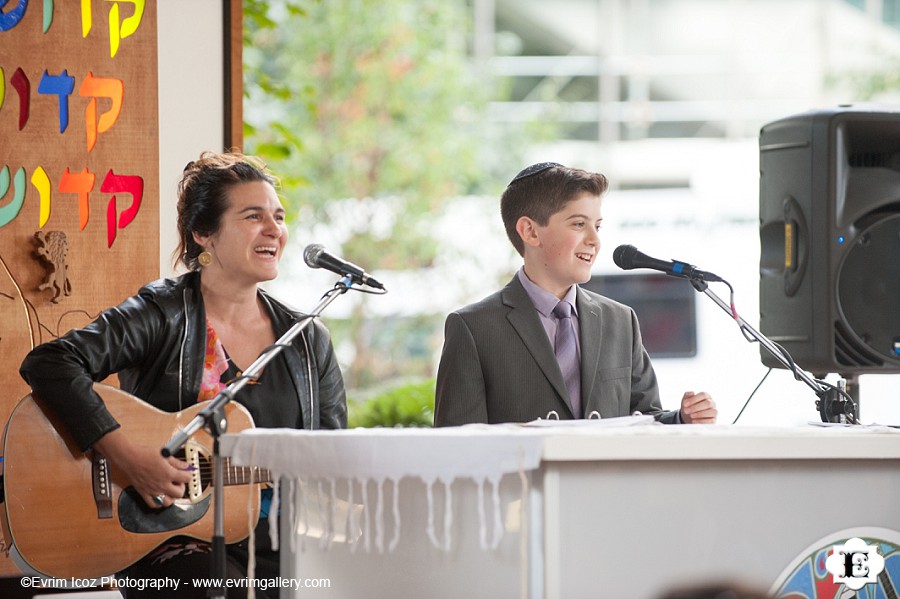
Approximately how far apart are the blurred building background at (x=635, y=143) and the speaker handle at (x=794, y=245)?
4773mm

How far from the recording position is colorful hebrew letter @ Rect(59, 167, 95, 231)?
346 centimetres

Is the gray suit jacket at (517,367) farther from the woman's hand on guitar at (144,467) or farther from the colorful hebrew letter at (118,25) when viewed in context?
the colorful hebrew letter at (118,25)

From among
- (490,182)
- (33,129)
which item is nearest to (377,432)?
(33,129)

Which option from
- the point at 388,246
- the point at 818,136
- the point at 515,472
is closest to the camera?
the point at 515,472

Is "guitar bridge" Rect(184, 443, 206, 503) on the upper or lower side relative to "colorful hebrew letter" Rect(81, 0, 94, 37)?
lower

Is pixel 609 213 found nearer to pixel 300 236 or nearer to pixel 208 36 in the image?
pixel 300 236

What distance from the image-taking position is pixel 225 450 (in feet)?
7.09

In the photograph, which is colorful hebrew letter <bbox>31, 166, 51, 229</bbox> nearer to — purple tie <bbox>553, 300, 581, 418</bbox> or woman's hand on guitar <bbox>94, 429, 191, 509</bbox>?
woman's hand on guitar <bbox>94, 429, 191, 509</bbox>

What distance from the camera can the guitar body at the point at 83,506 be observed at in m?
2.70

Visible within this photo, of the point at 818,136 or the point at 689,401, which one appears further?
the point at 818,136

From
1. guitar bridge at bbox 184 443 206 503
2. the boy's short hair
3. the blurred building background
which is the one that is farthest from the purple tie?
the blurred building background

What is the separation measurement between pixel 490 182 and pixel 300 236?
1.78m

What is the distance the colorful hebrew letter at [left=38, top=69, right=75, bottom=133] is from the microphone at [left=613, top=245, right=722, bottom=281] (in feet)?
6.03

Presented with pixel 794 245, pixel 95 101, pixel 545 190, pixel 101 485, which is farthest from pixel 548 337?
pixel 95 101
